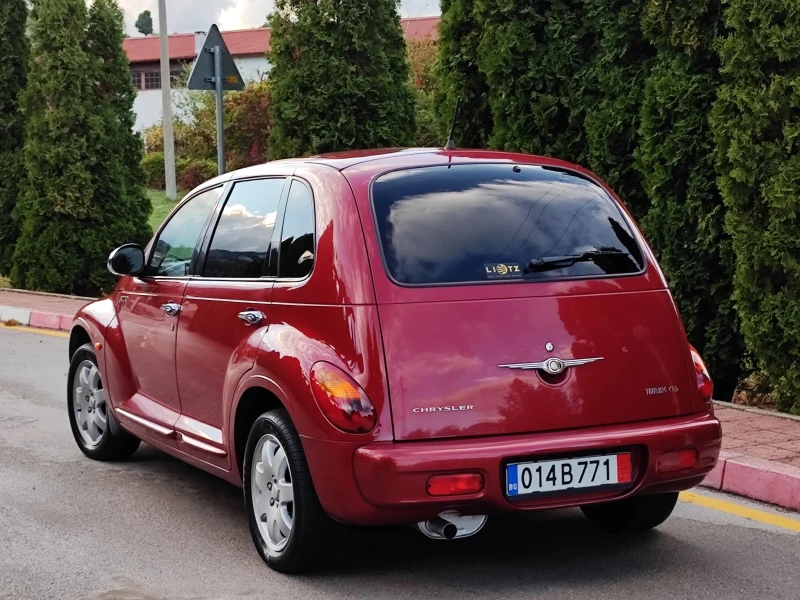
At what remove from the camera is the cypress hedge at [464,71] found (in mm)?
10555

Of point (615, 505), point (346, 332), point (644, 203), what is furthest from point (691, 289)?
point (346, 332)

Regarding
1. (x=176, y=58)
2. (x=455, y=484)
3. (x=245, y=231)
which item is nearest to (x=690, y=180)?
(x=245, y=231)

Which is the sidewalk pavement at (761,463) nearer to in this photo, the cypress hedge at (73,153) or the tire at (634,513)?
the tire at (634,513)

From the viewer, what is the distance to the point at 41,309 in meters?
14.3

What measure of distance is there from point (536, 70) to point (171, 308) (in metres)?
5.06

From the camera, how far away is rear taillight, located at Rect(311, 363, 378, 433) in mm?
4242

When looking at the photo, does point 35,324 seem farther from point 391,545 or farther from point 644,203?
point 391,545

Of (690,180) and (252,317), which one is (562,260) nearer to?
(252,317)

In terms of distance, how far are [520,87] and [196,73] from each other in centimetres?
417

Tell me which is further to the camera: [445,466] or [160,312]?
[160,312]

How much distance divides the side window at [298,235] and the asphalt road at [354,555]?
1103 mm

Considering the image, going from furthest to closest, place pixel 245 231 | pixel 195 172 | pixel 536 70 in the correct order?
1. pixel 195 172
2. pixel 536 70
3. pixel 245 231

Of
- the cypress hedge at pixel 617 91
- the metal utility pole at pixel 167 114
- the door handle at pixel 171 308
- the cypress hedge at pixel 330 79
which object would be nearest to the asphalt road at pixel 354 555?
the door handle at pixel 171 308

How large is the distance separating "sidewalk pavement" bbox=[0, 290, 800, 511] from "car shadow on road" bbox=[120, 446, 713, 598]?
0.80 metres
